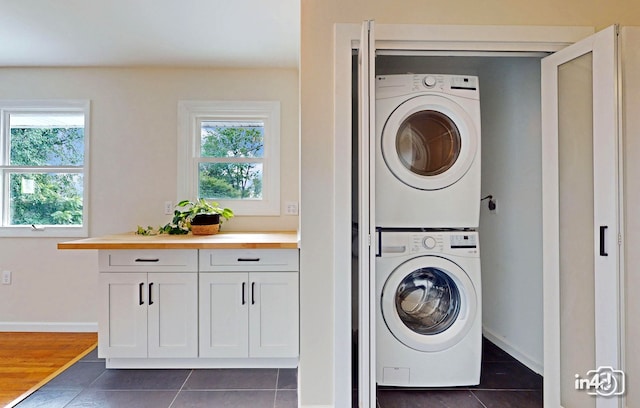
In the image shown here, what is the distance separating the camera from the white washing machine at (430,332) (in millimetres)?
1993

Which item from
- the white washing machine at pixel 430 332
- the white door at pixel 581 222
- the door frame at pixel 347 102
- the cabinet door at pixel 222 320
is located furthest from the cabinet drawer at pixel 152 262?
the white door at pixel 581 222

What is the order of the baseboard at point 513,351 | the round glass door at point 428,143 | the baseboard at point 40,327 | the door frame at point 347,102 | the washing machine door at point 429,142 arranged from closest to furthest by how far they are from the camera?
1. the door frame at point 347,102
2. the washing machine door at point 429,142
3. the round glass door at point 428,143
4. the baseboard at point 513,351
5. the baseboard at point 40,327

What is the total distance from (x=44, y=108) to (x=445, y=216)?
3383mm

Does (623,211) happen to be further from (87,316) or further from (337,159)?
(87,316)

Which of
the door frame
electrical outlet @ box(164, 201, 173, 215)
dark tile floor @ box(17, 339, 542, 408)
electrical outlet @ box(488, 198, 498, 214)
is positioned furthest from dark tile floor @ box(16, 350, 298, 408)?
electrical outlet @ box(488, 198, 498, 214)

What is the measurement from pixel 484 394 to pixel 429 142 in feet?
4.85

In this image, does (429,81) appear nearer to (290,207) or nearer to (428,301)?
(428,301)

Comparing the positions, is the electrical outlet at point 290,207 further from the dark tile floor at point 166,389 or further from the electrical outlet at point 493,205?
the electrical outlet at point 493,205

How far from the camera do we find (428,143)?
2.12 meters

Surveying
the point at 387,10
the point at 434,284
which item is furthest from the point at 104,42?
the point at 434,284

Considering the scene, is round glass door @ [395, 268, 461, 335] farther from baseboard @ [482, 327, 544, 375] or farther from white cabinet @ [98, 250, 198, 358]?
white cabinet @ [98, 250, 198, 358]

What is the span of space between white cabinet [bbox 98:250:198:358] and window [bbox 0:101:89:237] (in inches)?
44.7

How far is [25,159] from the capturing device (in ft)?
10.3

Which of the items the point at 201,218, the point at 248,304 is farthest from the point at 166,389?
the point at 201,218
